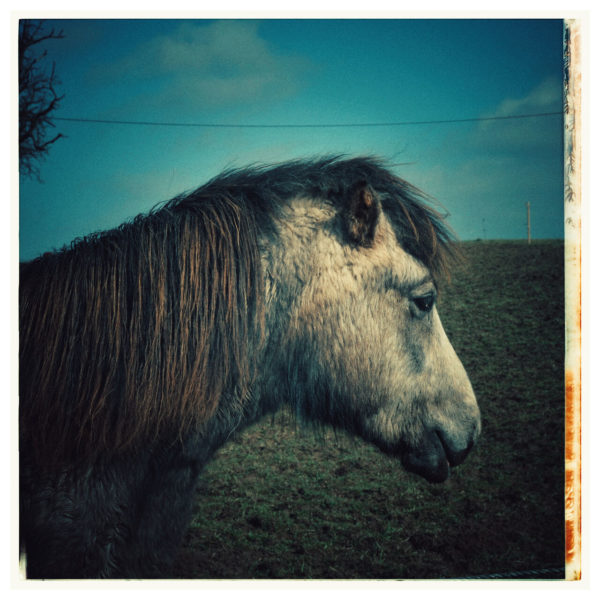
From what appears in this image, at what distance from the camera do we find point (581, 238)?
66.6 inches

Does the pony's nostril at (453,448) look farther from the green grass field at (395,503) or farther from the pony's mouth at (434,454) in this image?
the green grass field at (395,503)

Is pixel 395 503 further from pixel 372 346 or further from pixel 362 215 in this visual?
pixel 362 215

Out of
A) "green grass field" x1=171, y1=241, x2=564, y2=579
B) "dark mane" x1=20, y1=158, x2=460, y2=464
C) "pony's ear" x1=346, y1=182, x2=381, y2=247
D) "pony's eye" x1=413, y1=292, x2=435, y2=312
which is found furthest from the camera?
"green grass field" x1=171, y1=241, x2=564, y2=579

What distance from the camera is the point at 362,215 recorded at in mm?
1318

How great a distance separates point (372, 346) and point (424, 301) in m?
0.25

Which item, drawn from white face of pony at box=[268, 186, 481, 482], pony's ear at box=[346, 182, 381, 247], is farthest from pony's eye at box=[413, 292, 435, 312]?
pony's ear at box=[346, 182, 381, 247]

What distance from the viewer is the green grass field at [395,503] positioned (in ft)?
7.29

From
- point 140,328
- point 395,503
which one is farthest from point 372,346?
point 395,503

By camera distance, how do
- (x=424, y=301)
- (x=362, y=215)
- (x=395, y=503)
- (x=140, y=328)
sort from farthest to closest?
(x=395, y=503) < (x=424, y=301) < (x=362, y=215) < (x=140, y=328)

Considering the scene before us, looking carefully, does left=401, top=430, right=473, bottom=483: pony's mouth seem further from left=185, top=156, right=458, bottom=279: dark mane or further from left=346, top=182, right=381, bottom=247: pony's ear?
left=346, top=182, right=381, bottom=247: pony's ear

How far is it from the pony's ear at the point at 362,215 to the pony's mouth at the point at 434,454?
0.72 m

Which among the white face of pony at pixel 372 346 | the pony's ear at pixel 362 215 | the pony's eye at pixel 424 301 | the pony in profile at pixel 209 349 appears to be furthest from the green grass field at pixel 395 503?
the pony's ear at pixel 362 215

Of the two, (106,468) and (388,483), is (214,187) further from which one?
(388,483)

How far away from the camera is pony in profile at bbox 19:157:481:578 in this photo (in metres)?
1.17
